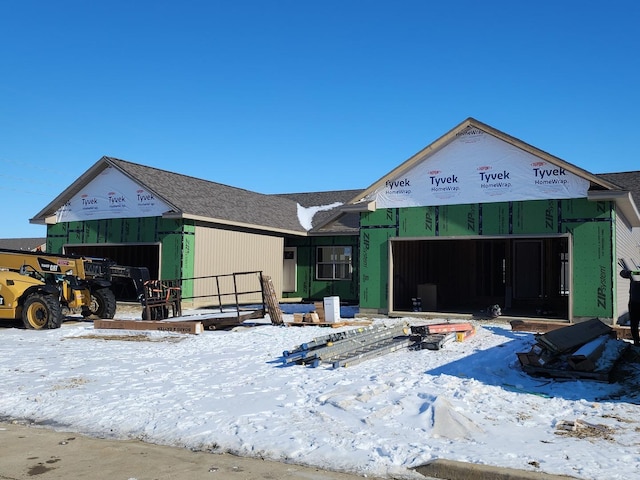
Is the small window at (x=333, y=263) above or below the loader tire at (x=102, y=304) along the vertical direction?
above

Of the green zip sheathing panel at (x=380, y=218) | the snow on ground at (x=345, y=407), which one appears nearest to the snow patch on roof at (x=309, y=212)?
the green zip sheathing panel at (x=380, y=218)

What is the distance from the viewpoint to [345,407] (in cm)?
753

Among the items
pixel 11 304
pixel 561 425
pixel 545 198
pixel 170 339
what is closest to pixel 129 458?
pixel 561 425

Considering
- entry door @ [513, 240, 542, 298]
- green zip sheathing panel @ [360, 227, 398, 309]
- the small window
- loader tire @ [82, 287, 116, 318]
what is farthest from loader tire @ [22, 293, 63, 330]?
entry door @ [513, 240, 542, 298]

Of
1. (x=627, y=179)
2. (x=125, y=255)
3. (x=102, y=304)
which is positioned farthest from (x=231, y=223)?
(x=627, y=179)

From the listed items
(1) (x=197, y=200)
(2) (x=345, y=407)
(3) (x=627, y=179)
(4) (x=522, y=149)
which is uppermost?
(3) (x=627, y=179)

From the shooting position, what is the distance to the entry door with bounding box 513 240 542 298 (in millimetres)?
22688

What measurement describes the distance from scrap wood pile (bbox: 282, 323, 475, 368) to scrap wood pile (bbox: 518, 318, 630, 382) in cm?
248

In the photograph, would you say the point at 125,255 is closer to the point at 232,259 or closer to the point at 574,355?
the point at 232,259

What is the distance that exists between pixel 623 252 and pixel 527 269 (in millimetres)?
4764

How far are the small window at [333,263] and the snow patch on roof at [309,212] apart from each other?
1713 mm

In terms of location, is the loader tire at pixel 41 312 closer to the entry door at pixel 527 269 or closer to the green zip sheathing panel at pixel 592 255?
the green zip sheathing panel at pixel 592 255

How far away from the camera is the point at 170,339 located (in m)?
14.0

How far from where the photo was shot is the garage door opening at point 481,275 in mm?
21219
